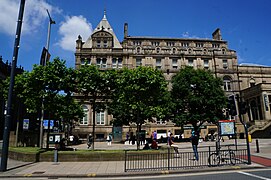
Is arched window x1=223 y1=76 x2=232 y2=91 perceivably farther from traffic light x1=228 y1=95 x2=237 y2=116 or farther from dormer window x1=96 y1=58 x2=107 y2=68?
traffic light x1=228 y1=95 x2=237 y2=116

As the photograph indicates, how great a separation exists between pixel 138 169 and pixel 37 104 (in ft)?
31.8

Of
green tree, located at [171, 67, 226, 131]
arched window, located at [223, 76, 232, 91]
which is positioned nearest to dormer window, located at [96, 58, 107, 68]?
green tree, located at [171, 67, 226, 131]

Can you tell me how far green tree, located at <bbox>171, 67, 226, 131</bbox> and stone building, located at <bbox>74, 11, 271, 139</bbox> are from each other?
9.47 meters

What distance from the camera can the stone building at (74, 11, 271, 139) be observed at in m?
42.0

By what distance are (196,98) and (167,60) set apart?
16.1 m

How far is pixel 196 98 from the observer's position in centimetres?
3181

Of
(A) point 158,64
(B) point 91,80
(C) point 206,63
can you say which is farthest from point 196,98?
(B) point 91,80

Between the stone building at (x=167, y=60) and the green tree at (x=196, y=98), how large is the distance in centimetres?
947

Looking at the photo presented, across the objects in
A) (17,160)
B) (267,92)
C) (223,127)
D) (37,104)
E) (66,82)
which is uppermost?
(267,92)

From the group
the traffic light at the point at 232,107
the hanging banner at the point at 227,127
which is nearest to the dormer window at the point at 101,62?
the hanging banner at the point at 227,127

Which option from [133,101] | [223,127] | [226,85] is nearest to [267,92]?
[226,85]

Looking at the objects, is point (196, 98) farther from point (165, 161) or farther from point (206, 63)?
point (165, 161)

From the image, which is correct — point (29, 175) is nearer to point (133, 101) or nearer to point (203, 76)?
point (133, 101)

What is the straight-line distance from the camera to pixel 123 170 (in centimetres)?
1078
